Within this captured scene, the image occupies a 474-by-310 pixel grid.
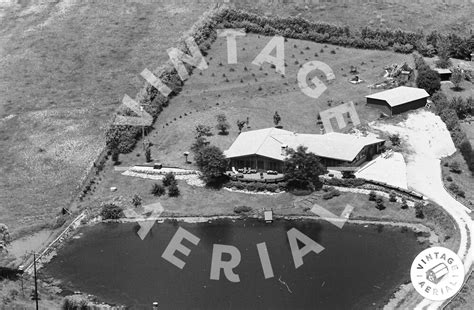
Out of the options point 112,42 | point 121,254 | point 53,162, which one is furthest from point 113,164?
point 112,42

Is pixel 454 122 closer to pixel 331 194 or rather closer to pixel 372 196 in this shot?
pixel 372 196

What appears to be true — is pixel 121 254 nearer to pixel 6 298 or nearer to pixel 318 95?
pixel 6 298

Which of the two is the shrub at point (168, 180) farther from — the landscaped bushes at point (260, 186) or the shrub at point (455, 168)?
the shrub at point (455, 168)

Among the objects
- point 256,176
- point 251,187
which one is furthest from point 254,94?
point 251,187

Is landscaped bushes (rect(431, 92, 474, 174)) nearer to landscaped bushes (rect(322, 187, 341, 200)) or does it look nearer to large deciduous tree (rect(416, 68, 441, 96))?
large deciduous tree (rect(416, 68, 441, 96))

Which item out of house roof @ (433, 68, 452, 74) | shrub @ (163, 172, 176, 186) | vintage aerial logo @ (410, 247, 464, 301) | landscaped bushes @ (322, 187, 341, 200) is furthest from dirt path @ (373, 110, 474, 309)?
shrub @ (163, 172, 176, 186)

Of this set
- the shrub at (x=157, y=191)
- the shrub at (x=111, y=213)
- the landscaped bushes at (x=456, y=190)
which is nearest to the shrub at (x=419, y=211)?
the landscaped bushes at (x=456, y=190)

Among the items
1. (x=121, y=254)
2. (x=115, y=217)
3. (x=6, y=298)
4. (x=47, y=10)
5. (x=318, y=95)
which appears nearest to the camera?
(x=6, y=298)
